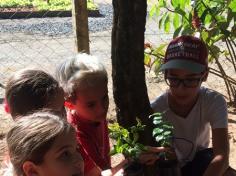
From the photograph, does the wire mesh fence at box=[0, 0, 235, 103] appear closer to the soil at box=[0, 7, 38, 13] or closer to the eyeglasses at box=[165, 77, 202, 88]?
the soil at box=[0, 7, 38, 13]

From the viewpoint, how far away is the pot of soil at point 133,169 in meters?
1.67

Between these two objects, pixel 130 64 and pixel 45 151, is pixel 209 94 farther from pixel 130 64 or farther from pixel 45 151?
pixel 45 151

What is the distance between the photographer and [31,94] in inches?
69.2

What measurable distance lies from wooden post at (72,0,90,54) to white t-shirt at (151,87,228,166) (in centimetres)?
103

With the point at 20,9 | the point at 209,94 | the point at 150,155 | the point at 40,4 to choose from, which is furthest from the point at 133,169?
the point at 40,4

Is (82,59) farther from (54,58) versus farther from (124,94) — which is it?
(54,58)

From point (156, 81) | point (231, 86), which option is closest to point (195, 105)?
point (231, 86)

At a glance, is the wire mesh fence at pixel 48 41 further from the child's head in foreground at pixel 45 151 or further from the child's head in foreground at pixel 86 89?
the child's head in foreground at pixel 45 151

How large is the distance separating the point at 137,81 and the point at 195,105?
1.33 feet

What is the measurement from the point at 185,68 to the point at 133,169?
23.1 inches

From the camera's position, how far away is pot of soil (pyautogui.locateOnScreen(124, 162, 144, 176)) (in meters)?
1.67

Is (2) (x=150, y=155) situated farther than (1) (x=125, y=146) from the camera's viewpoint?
Yes

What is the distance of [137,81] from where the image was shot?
6.32 feet

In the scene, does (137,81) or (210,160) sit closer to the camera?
(137,81)
